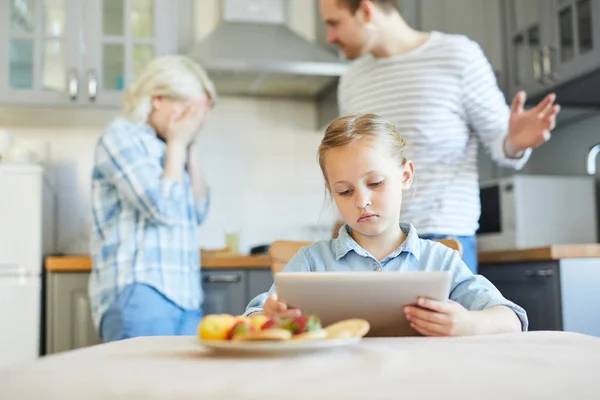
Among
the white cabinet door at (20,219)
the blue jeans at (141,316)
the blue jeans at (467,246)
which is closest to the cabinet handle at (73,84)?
the white cabinet door at (20,219)

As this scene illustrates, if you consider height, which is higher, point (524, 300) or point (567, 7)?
point (567, 7)

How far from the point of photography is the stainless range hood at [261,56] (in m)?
3.32

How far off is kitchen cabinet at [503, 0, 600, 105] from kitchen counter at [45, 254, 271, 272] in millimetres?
1257

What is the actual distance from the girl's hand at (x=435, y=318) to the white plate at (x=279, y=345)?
203mm

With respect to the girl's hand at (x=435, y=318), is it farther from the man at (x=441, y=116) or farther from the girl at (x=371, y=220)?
the man at (x=441, y=116)

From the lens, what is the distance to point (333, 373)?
72 centimetres

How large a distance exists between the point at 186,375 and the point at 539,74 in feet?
8.83

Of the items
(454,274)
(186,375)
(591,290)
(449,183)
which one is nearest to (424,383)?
(186,375)

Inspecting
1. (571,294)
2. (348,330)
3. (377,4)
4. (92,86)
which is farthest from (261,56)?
(348,330)

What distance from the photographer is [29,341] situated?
9.70ft

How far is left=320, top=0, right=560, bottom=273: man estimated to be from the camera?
1878 millimetres

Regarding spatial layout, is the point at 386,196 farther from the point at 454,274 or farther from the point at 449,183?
the point at 449,183

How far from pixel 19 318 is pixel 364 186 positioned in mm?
1967

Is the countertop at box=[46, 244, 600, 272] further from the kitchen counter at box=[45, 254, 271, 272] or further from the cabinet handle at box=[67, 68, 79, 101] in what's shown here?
the cabinet handle at box=[67, 68, 79, 101]
